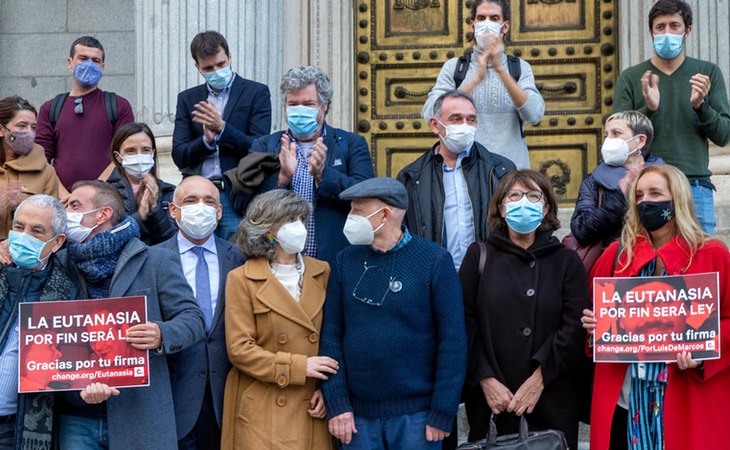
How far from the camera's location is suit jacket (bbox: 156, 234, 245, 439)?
580cm

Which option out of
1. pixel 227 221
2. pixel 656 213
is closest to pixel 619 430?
pixel 656 213

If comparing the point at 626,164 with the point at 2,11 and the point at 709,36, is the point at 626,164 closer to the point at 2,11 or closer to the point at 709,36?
the point at 709,36

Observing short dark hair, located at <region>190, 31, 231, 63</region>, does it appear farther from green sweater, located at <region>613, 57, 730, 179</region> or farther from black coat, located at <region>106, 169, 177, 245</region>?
green sweater, located at <region>613, 57, 730, 179</region>

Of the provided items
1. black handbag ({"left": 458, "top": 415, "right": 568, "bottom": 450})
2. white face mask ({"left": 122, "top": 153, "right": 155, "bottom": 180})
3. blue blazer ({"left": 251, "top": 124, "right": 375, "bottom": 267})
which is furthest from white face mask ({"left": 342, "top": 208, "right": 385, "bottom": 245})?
white face mask ({"left": 122, "top": 153, "right": 155, "bottom": 180})

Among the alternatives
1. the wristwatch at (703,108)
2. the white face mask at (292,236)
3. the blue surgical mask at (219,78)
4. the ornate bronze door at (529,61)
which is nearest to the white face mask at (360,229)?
the white face mask at (292,236)

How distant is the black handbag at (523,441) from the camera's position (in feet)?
18.0

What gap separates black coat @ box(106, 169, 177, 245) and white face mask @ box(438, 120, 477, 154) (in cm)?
153

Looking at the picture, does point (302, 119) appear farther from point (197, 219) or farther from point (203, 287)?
point (203, 287)

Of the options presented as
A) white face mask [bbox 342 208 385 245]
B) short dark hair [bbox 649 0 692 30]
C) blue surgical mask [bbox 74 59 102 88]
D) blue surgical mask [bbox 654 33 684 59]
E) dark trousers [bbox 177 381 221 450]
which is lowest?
dark trousers [bbox 177 381 221 450]

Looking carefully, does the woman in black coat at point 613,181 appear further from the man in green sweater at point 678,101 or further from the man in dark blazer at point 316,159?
the man in dark blazer at point 316,159

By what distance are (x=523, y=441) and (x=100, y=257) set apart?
2077mm

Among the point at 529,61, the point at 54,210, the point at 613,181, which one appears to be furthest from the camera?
the point at 529,61

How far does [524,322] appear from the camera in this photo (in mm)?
5871

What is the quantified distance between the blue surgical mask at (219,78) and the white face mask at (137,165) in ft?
2.44
